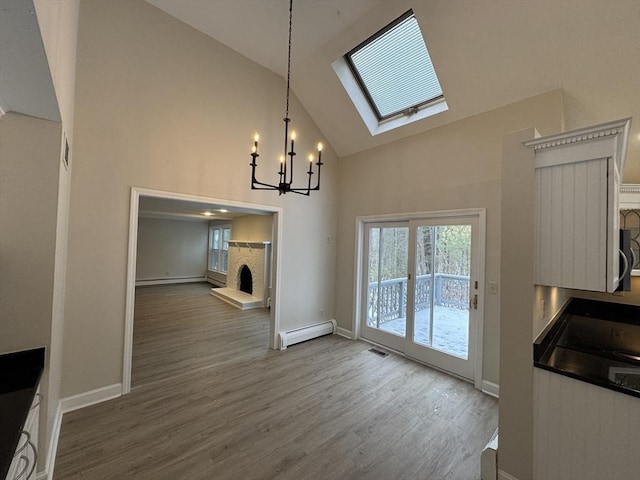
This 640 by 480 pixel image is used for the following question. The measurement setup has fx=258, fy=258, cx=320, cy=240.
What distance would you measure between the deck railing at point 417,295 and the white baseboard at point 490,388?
0.81 meters

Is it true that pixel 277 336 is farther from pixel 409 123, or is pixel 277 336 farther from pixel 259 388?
pixel 409 123

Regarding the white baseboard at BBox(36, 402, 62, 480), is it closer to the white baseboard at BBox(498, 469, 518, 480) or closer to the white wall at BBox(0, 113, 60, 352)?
the white wall at BBox(0, 113, 60, 352)

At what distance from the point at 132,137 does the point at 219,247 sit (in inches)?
276

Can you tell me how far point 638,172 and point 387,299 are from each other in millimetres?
3066

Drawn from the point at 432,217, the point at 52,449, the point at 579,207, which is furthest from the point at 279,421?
the point at 432,217

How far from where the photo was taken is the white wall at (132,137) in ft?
7.82

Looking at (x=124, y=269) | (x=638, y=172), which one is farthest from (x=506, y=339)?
(x=124, y=269)

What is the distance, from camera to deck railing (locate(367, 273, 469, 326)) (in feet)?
10.4

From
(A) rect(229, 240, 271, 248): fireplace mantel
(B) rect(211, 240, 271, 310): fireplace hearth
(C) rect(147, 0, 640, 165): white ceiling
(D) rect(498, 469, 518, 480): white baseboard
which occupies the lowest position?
(D) rect(498, 469, 518, 480): white baseboard

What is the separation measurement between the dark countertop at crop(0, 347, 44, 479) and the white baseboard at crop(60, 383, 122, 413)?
126 centimetres

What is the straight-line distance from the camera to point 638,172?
8.67 ft

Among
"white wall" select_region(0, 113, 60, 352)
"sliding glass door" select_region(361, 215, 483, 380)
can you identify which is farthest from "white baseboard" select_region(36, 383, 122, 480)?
"sliding glass door" select_region(361, 215, 483, 380)

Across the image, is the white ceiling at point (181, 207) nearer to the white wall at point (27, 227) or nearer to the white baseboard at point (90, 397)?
the white wall at point (27, 227)

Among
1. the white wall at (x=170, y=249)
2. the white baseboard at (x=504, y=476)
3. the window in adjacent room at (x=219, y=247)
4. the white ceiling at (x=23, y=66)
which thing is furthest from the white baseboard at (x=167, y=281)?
the white baseboard at (x=504, y=476)
